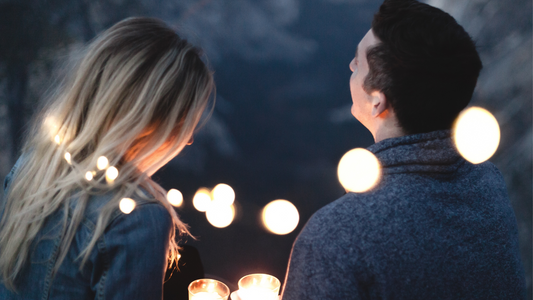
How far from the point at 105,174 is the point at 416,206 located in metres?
0.61

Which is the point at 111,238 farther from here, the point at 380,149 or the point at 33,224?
the point at 380,149

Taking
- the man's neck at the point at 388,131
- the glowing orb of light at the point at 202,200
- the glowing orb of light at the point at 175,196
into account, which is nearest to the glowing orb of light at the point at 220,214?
the glowing orb of light at the point at 202,200

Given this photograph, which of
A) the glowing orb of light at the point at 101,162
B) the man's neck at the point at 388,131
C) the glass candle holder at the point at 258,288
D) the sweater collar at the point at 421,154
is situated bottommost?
the glass candle holder at the point at 258,288

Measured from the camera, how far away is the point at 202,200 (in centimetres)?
139

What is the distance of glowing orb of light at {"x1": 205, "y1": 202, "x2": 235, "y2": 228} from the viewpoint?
138 cm

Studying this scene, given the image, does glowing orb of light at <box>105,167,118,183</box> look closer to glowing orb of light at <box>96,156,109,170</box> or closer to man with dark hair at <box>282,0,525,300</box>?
glowing orb of light at <box>96,156,109,170</box>

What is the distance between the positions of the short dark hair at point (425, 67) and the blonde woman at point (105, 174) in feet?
1.44

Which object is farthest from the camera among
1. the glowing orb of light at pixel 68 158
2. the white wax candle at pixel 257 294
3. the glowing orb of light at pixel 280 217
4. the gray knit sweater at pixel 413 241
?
the glowing orb of light at pixel 280 217

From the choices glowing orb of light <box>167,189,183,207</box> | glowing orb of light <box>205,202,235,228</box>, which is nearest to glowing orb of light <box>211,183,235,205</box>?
glowing orb of light <box>205,202,235,228</box>

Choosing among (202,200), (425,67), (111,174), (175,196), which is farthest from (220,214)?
(425,67)

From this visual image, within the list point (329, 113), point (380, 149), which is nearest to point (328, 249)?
point (380, 149)

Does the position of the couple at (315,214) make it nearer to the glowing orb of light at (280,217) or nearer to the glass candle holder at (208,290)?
the glass candle holder at (208,290)

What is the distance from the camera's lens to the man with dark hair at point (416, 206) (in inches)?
22.2

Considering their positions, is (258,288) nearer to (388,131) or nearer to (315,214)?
(315,214)
